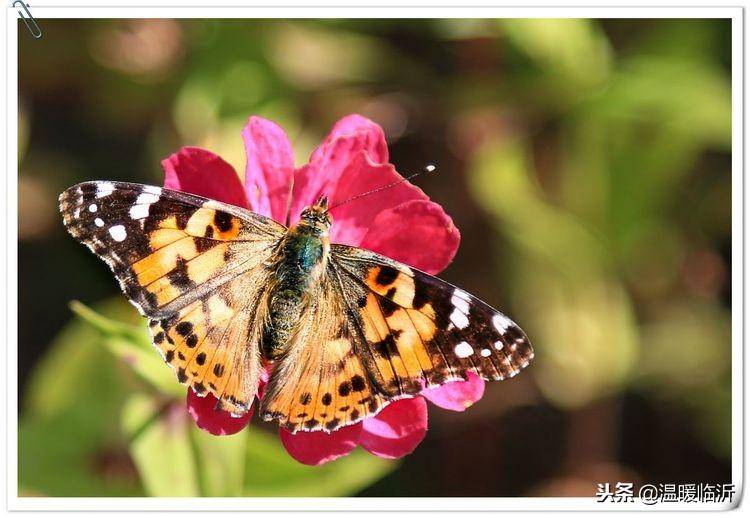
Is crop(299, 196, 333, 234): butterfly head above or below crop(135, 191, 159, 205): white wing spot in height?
below

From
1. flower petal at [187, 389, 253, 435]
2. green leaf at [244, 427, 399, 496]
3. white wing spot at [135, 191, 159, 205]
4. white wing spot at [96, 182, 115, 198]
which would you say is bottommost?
green leaf at [244, 427, 399, 496]

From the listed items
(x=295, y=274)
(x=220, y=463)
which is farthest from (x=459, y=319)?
(x=220, y=463)

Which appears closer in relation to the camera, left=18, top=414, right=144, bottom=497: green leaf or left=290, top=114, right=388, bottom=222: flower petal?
left=290, top=114, right=388, bottom=222: flower petal

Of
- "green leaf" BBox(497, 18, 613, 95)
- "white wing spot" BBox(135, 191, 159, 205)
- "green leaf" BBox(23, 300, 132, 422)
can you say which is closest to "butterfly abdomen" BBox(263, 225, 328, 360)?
"white wing spot" BBox(135, 191, 159, 205)

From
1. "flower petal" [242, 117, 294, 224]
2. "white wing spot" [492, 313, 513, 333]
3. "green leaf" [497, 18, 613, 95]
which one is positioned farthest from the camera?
"green leaf" [497, 18, 613, 95]

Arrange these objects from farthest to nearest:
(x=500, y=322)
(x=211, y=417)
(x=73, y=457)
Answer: (x=73, y=457) < (x=211, y=417) < (x=500, y=322)

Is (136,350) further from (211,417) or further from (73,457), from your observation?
(73,457)

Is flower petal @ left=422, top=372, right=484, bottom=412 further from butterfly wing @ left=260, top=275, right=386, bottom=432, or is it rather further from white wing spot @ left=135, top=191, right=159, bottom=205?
white wing spot @ left=135, top=191, right=159, bottom=205

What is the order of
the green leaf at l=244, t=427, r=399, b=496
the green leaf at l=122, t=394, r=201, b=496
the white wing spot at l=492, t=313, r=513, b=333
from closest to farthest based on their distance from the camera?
the white wing spot at l=492, t=313, r=513, b=333 → the green leaf at l=122, t=394, r=201, b=496 → the green leaf at l=244, t=427, r=399, b=496
